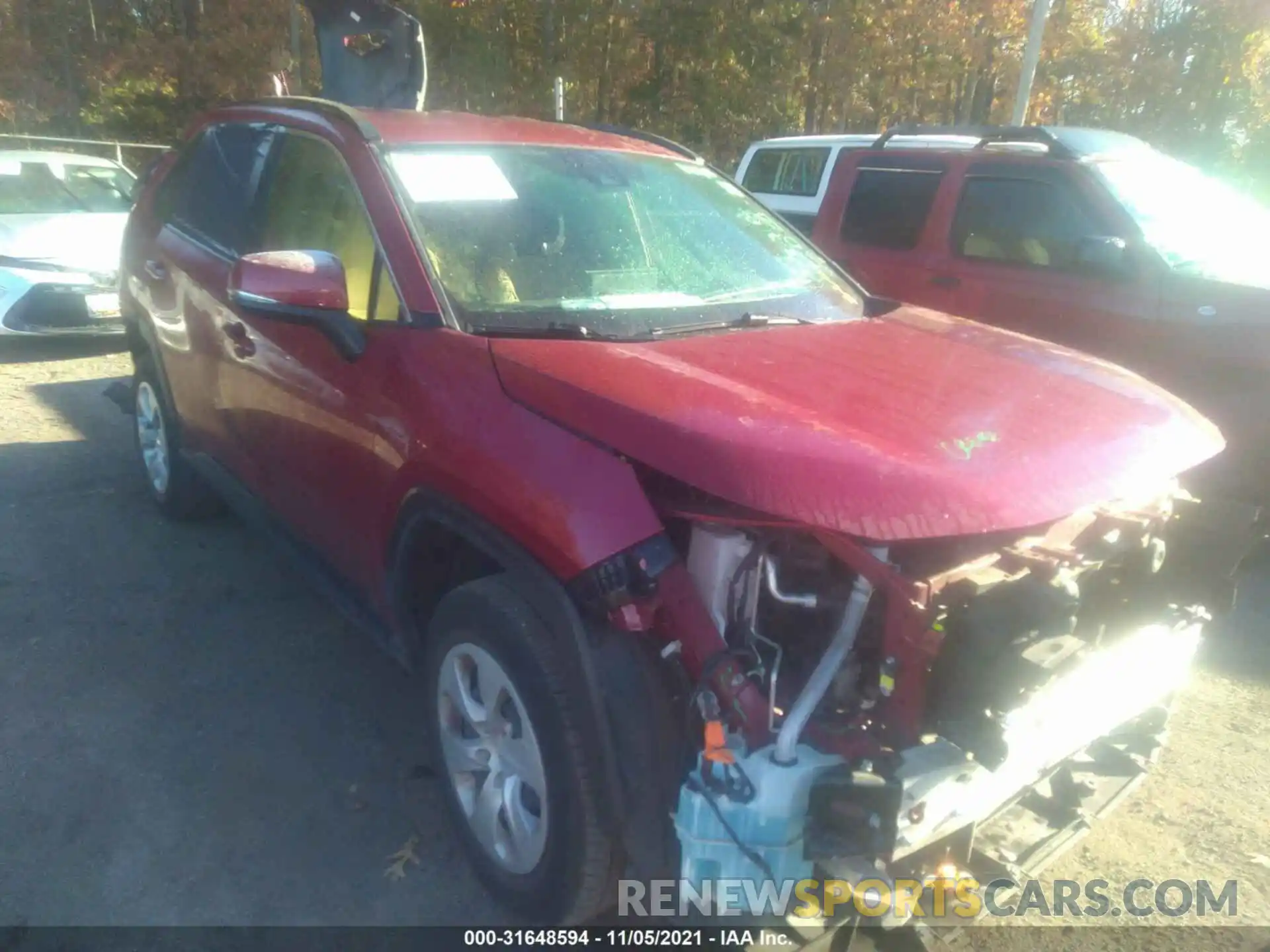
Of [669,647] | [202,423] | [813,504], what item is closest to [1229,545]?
[813,504]

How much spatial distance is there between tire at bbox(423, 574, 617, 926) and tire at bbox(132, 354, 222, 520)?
2.67 meters

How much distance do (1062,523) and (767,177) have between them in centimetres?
702

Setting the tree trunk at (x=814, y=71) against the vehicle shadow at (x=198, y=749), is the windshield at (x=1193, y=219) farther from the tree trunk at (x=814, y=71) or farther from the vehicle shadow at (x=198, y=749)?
the tree trunk at (x=814, y=71)

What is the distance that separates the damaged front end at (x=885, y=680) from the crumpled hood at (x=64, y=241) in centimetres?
807

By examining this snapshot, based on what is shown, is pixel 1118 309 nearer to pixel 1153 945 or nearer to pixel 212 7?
pixel 1153 945

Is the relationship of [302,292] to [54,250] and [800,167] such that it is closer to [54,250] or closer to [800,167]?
[800,167]

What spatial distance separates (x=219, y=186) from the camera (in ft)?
Result: 14.0

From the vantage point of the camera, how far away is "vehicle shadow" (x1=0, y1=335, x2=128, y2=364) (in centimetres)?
870

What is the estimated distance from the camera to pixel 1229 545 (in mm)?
2607

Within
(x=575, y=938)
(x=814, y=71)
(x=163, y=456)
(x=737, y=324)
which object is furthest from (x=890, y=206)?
(x=814, y=71)

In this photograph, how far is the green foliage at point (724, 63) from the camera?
50.7 feet

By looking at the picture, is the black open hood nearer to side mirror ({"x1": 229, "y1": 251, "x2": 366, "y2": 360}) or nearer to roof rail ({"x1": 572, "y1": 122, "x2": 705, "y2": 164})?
roof rail ({"x1": 572, "y1": 122, "x2": 705, "y2": 164})

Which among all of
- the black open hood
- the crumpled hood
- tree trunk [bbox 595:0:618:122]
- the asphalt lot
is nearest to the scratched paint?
the asphalt lot

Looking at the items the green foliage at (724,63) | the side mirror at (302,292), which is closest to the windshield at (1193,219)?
the side mirror at (302,292)
